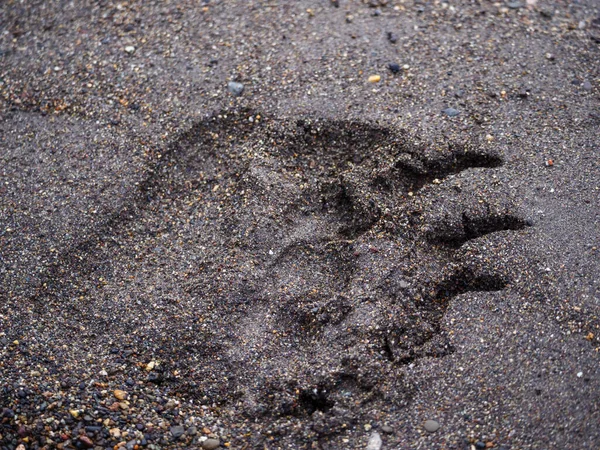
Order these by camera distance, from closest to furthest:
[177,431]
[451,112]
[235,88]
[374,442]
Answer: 1. [374,442]
2. [177,431]
3. [451,112]
4. [235,88]

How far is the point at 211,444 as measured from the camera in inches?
99.8

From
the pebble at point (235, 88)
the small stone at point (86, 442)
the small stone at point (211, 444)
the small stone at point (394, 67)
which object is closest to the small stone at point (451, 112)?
the small stone at point (394, 67)

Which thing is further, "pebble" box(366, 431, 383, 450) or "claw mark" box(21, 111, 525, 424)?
"claw mark" box(21, 111, 525, 424)

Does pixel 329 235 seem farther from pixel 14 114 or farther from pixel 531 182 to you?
pixel 14 114

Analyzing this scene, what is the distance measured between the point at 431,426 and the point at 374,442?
22 centimetres

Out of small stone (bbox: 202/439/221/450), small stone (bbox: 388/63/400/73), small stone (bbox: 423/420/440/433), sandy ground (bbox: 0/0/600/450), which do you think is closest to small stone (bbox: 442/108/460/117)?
sandy ground (bbox: 0/0/600/450)

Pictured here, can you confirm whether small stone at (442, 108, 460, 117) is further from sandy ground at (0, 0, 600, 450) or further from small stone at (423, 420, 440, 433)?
small stone at (423, 420, 440, 433)

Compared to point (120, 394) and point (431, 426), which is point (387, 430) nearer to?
point (431, 426)

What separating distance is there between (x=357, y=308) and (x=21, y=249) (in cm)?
152

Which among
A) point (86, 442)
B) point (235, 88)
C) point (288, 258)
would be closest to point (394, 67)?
point (235, 88)

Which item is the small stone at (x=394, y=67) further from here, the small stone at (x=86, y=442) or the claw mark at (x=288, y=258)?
the small stone at (x=86, y=442)

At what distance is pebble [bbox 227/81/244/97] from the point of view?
11.3ft

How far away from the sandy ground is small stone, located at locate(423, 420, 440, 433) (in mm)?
23

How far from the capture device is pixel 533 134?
127 inches
